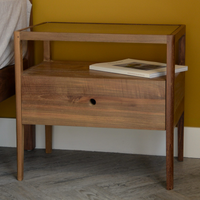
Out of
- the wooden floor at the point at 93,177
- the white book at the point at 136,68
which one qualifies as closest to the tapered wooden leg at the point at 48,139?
the wooden floor at the point at 93,177

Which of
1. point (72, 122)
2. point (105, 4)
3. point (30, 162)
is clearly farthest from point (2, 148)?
point (105, 4)

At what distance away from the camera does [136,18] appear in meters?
1.62

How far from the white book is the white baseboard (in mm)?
400

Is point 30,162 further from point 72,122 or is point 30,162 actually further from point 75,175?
point 72,122

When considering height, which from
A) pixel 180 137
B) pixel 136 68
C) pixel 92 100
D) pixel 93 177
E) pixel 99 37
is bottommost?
pixel 93 177

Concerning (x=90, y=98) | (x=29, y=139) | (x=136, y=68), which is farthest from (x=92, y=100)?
(x=29, y=139)

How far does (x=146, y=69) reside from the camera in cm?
134

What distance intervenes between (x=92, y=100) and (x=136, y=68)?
21 cm

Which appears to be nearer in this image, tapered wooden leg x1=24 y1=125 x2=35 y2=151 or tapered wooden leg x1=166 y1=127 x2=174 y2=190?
tapered wooden leg x1=166 y1=127 x2=174 y2=190

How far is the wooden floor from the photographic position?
132 centimetres

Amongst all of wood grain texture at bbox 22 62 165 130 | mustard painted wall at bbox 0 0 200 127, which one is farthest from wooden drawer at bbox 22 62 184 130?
mustard painted wall at bbox 0 0 200 127

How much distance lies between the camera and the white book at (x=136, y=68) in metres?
1.29

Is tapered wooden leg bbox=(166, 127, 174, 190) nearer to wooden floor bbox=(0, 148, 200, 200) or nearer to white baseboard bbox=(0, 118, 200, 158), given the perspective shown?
wooden floor bbox=(0, 148, 200, 200)

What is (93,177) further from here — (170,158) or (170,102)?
(170,102)
